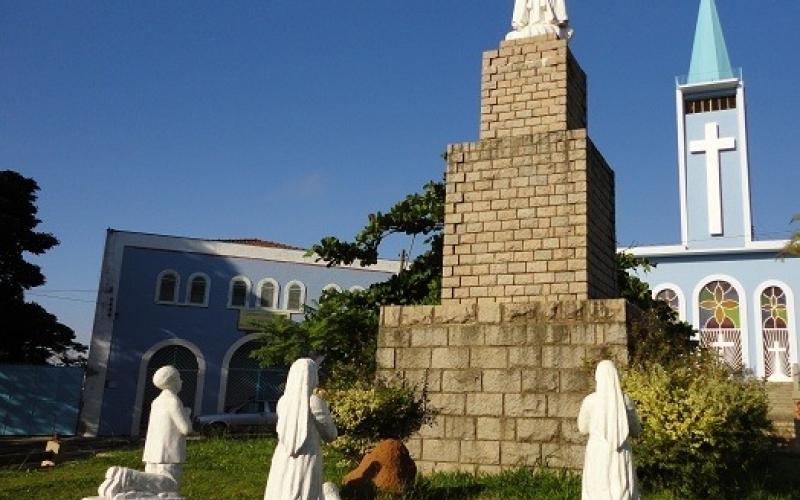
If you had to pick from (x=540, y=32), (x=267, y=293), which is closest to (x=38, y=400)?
(x=267, y=293)

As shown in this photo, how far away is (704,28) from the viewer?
30016mm

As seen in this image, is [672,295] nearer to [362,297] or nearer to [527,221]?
[362,297]

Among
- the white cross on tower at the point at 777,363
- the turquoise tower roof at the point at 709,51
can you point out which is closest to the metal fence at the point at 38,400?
the white cross on tower at the point at 777,363

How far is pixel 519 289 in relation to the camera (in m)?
9.72

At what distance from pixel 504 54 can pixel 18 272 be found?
17.3 metres

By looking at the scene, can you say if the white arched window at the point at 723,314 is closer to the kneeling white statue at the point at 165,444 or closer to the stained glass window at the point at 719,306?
the stained glass window at the point at 719,306

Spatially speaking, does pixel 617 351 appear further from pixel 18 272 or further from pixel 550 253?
pixel 18 272

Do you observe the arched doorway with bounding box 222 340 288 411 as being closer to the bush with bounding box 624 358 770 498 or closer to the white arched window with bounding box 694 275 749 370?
the white arched window with bounding box 694 275 749 370

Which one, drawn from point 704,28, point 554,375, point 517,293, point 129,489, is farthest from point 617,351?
point 704,28

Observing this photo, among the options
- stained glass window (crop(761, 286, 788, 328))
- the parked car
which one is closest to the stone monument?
the parked car

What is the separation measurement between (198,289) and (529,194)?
55.3ft

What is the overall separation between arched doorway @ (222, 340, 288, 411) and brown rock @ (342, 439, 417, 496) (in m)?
16.1

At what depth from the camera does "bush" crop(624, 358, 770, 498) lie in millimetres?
7500

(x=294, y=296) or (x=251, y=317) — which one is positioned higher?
(x=294, y=296)
